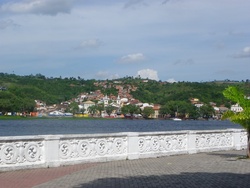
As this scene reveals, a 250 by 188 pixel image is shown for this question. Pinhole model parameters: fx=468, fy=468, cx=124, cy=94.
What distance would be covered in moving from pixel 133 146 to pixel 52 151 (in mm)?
3663

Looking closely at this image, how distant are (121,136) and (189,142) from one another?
401cm

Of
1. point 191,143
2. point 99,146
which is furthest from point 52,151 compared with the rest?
point 191,143

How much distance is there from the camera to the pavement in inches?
441

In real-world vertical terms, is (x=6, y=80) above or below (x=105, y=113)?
above

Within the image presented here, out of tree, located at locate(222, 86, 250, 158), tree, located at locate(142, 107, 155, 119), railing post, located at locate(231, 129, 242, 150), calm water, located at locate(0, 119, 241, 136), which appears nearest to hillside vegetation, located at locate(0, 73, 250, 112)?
tree, located at locate(142, 107, 155, 119)

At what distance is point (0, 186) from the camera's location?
10891 mm

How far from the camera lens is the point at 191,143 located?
19.5m

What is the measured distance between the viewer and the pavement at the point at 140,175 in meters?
11.2

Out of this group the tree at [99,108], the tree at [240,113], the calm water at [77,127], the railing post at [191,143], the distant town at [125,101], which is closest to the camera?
the tree at [240,113]

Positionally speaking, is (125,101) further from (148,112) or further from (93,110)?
(148,112)

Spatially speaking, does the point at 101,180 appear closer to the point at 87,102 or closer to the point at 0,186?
the point at 0,186

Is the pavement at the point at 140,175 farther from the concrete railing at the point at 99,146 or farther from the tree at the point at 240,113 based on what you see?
the tree at the point at 240,113

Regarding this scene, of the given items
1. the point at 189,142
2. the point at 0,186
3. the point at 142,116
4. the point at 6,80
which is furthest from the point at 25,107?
the point at 0,186

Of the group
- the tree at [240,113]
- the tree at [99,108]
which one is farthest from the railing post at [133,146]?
the tree at [99,108]
